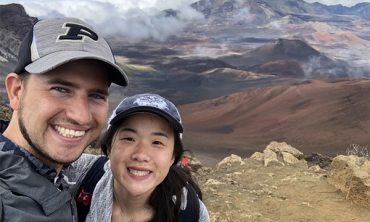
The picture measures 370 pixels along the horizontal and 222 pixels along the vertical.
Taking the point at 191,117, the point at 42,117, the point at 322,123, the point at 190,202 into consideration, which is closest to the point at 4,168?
the point at 42,117

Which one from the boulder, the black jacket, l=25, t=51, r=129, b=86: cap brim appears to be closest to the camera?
the black jacket

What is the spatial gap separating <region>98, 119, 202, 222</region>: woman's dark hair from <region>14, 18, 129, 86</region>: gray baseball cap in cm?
53

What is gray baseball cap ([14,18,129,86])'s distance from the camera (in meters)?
1.37

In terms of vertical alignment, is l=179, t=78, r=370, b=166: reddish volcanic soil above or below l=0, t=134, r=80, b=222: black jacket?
below

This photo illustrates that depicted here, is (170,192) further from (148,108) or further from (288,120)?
(288,120)

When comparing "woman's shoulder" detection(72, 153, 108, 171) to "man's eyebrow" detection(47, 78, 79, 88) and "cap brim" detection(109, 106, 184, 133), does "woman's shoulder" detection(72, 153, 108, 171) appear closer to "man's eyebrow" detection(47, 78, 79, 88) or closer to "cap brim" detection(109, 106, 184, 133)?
"cap brim" detection(109, 106, 184, 133)

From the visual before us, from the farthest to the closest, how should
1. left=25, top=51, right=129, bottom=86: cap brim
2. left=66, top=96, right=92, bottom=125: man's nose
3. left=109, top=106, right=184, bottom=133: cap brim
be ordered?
left=109, top=106, right=184, bottom=133: cap brim, left=66, top=96, right=92, bottom=125: man's nose, left=25, top=51, right=129, bottom=86: cap brim

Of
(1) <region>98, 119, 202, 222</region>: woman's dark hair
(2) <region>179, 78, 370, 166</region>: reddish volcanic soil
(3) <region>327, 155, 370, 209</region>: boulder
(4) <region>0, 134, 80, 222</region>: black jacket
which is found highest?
(4) <region>0, 134, 80, 222</region>: black jacket

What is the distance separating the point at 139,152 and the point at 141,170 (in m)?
0.11

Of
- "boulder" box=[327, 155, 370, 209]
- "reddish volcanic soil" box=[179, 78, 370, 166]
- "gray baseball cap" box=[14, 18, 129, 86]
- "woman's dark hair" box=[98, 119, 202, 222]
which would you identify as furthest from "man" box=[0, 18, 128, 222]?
"reddish volcanic soil" box=[179, 78, 370, 166]

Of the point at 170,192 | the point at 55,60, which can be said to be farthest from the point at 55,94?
the point at 170,192

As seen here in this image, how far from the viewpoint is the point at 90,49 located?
145 centimetres

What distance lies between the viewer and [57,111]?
1436 millimetres

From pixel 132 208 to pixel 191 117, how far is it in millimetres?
26521
